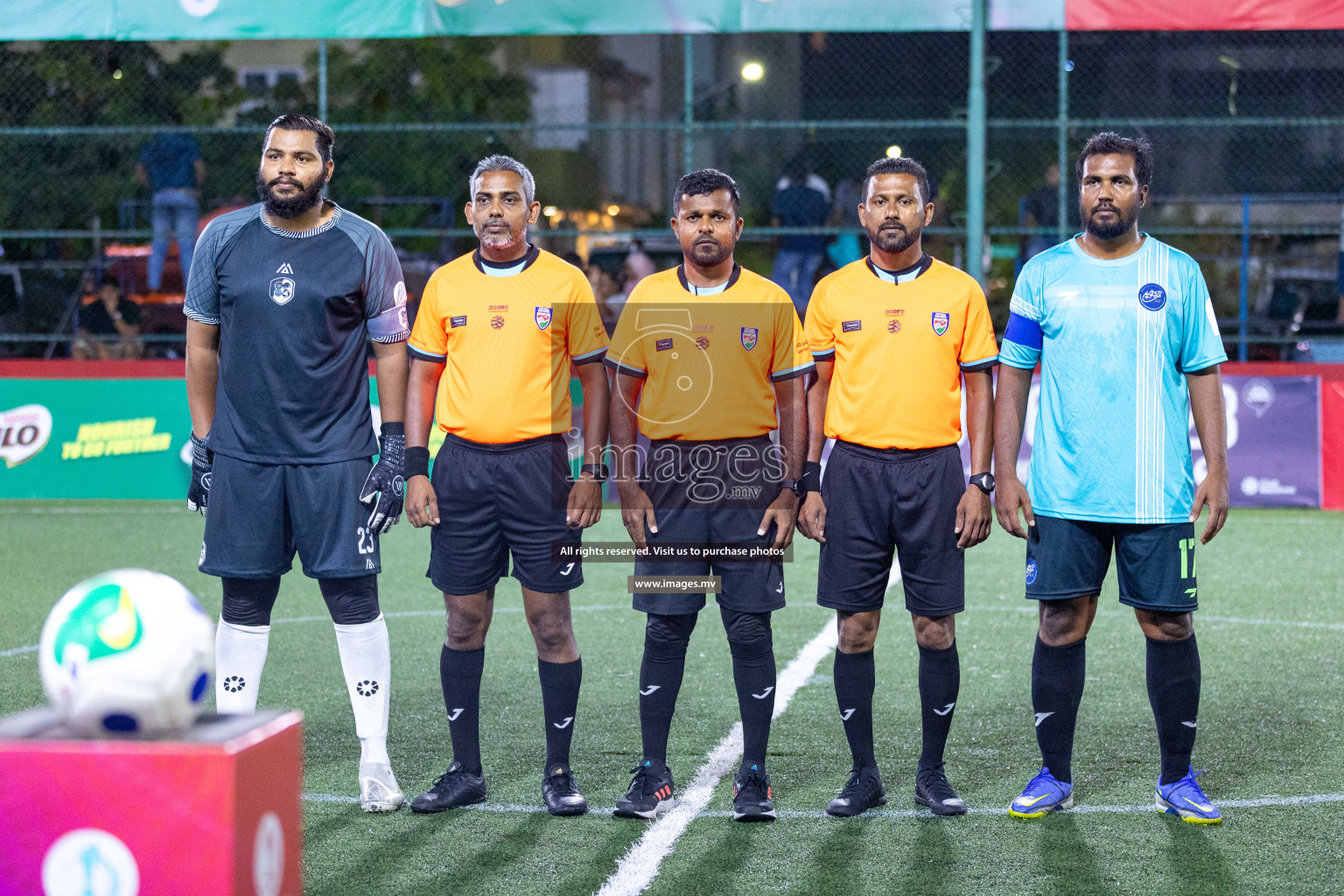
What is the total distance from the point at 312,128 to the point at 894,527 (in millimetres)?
2256

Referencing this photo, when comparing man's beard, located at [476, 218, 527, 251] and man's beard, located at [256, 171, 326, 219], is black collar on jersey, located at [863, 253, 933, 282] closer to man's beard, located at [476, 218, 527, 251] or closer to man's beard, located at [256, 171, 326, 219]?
man's beard, located at [476, 218, 527, 251]

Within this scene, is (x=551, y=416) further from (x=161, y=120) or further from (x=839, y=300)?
(x=161, y=120)

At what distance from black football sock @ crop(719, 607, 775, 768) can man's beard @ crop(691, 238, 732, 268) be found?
1124 millimetres

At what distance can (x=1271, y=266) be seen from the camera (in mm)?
14953

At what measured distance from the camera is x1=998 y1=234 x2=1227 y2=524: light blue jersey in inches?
169

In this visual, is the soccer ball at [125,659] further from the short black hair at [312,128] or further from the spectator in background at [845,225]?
the spectator in background at [845,225]

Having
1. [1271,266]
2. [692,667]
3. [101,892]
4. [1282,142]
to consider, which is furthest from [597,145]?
[101,892]

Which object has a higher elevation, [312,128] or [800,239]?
[800,239]

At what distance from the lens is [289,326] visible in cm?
440

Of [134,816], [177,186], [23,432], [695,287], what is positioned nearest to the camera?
[134,816]

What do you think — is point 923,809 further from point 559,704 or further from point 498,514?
point 498,514

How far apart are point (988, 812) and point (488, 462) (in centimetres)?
195

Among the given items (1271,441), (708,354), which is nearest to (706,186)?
(708,354)

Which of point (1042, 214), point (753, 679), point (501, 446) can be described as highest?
point (1042, 214)
